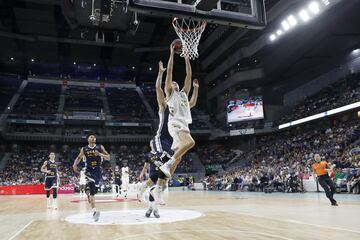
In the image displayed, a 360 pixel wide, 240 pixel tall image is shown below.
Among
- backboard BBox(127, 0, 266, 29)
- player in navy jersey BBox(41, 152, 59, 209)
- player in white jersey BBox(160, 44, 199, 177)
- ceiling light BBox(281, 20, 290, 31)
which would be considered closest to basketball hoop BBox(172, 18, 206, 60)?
backboard BBox(127, 0, 266, 29)

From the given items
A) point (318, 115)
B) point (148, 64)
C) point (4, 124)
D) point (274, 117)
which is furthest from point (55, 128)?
point (318, 115)

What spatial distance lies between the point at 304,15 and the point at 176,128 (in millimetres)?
21790

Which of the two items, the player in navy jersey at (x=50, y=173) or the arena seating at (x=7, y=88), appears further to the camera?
the arena seating at (x=7, y=88)

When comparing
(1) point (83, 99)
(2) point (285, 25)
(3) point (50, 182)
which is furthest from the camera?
(1) point (83, 99)

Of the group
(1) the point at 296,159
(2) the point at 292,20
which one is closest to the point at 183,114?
(1) the point at 296,159

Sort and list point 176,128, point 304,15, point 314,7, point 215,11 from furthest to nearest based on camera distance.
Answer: point 304,15, point 314,7, point 215,11, point 176,128

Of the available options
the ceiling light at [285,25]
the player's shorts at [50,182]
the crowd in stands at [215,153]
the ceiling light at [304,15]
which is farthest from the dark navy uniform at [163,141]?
the crowd in stands at [215,153]

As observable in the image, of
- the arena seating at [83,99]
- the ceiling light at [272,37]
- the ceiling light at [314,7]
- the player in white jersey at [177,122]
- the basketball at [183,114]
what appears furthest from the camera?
the arena seating at [83,99]

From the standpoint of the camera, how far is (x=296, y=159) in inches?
1004

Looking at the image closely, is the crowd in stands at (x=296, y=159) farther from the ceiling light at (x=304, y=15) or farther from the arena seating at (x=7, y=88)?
the arena seating at (x=7, y=88)

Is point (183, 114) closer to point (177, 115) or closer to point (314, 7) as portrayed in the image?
point (177, 115)

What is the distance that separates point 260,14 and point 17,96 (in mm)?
40734

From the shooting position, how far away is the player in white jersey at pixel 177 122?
241 inches

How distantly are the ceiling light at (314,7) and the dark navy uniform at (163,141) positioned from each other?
2023 cm
